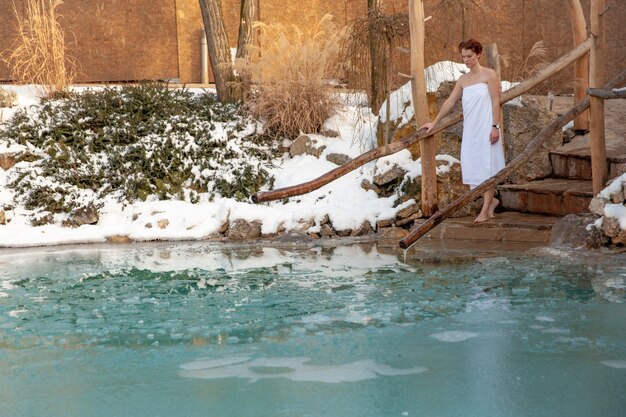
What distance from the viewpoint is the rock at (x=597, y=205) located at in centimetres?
722

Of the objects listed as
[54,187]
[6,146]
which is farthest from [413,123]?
[6,146]

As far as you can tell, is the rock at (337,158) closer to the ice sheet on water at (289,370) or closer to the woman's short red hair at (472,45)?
the woman's short red hair at (472,45)

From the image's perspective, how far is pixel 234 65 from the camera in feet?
37.1

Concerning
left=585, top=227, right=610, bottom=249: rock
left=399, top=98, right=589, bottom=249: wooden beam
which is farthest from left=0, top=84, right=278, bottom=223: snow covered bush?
left=585, top=227, right=610, bottom=249: rock

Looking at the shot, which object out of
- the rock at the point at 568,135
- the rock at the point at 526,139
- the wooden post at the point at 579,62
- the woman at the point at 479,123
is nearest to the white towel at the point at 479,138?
the woman at the point at 479,123

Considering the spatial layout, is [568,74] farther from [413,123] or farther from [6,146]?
[6,146]

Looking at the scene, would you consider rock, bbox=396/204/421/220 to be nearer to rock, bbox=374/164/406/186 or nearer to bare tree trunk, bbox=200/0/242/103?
rock, bbox=374/164/406/186

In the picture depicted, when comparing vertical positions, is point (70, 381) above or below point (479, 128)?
below

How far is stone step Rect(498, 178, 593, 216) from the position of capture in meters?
8.07

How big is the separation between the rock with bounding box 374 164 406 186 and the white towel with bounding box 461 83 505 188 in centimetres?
123

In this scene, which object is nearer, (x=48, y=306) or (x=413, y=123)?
(x=48, y=306)

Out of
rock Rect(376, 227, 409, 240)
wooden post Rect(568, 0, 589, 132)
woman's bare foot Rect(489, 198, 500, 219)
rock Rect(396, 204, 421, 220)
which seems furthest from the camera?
wooden post Rect(568, 0, 589, 132)

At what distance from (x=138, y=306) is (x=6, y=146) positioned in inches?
203

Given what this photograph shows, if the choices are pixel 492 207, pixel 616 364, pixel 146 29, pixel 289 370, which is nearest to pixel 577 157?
pixel 492 207
